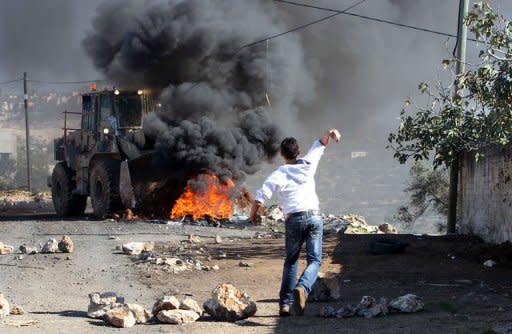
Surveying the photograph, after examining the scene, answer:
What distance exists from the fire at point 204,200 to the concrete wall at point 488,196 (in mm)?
5890

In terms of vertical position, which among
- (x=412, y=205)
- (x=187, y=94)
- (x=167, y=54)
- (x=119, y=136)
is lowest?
(x=412, y=205)

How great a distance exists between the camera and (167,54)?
21406 millimetres

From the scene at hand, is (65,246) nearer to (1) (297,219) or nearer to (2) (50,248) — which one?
(2) (50,248)

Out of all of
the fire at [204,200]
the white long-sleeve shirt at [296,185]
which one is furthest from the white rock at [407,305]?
the fire at [204,200]

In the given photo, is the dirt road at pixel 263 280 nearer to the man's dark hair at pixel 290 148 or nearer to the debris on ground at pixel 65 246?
the debris on ground at pixel 65 246

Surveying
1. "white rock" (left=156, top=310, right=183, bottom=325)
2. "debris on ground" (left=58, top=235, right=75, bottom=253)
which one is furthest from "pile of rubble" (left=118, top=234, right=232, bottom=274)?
"white rock" (left=156, top=310, right=183, bottom=325)

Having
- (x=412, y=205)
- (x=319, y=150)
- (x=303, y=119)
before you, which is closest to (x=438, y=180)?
(x=412, y=205)

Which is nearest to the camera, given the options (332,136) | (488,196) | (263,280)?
(332,136)

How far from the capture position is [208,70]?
2097 centimetres

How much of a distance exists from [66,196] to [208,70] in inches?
218

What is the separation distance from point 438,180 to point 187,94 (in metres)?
10.1

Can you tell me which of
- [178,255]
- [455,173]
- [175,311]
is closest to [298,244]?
[175,311]

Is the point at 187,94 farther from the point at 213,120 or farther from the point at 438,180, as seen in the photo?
the point at 438,180

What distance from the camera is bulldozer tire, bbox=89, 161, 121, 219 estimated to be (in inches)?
728
